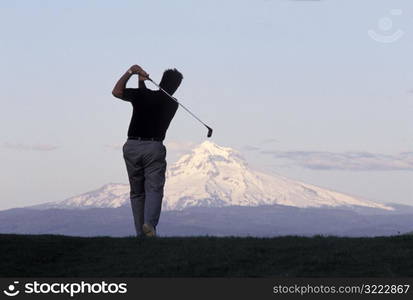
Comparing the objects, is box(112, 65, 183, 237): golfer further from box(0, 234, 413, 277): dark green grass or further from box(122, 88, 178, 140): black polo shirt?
box(0, 234, 413, 277): dark green grass

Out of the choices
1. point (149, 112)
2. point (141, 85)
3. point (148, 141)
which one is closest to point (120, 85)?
point (141, 85)

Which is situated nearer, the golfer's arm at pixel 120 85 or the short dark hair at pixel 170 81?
the golfer's arm at pixel 120 85

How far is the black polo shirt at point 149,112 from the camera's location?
914 inches

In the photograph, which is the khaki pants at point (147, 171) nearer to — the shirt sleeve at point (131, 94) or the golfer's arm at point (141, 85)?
the shirt sleeve at point (131, 94)

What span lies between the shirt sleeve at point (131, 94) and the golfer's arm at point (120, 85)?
11 cm

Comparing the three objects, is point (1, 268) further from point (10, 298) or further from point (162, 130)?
point (162, 130)

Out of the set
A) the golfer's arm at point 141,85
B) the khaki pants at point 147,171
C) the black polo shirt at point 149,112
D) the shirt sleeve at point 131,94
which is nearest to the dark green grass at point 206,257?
the khaki pants at point 147,171

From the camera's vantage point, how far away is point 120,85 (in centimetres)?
2291

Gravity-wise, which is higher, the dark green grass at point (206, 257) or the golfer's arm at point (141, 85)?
the golfer's arm at point (141, 85)

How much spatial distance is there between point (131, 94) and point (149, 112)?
561 mm

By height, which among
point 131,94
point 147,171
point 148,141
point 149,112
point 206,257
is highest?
point 131,94

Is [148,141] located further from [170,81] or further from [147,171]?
[170,81]

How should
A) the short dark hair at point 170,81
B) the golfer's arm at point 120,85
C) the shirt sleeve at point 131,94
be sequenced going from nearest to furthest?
1. the golfer's arm at point 120,85
2. the shirt sleeve at point 131,94
3. the short dark hair at point 170,81

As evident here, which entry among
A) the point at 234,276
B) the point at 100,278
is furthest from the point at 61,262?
the point at 234,276
